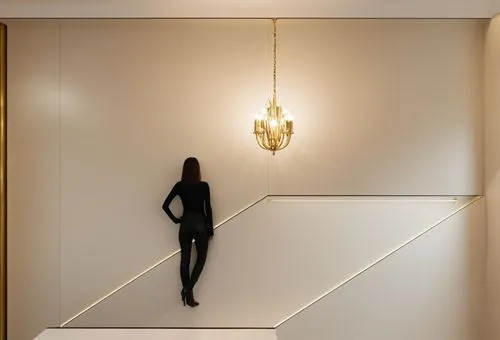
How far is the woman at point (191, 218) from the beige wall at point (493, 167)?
102 inches

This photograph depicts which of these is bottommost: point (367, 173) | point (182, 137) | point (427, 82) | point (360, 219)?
point (360, 219)

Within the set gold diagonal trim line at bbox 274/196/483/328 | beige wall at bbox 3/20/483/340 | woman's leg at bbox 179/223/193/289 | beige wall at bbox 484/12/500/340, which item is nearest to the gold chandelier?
beige wall at bbox 3/20/483/340

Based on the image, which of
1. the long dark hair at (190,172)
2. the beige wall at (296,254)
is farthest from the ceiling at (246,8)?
the beige wall at (296,254)

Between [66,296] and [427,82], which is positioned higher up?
[427,82]

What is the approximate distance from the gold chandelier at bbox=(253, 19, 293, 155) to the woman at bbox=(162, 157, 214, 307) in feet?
2.17

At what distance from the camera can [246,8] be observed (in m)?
4.57

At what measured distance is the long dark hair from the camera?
15.1ft

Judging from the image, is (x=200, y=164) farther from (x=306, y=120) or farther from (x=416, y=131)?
(x=416, y=131)

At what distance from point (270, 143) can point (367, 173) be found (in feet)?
3.27

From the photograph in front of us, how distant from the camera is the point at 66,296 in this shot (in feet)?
15.7

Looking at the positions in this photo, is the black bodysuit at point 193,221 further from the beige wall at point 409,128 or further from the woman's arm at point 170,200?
the beige wall at point 409,128

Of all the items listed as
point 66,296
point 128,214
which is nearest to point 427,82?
point 128,214

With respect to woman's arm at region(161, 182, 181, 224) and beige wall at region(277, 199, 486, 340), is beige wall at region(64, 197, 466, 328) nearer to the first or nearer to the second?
beige wall at region(277, 199, 486, 340)

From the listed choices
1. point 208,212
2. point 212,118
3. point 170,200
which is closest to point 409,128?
point 212,118
